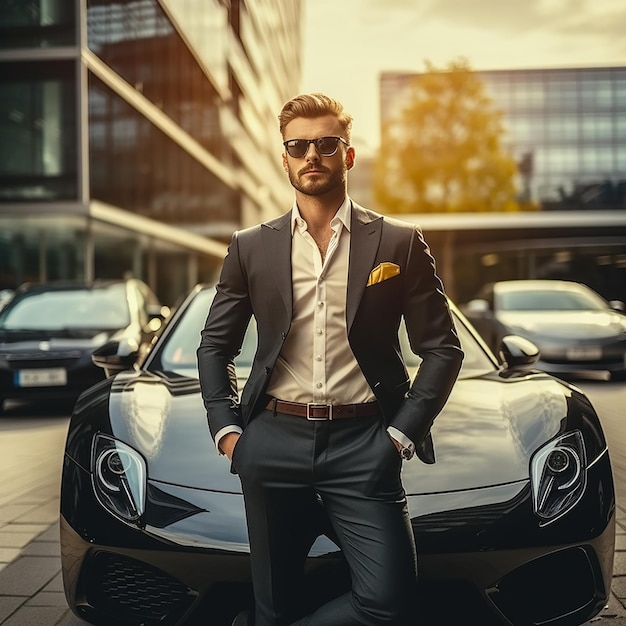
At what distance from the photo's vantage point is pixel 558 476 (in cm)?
283

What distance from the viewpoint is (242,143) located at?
147 feet

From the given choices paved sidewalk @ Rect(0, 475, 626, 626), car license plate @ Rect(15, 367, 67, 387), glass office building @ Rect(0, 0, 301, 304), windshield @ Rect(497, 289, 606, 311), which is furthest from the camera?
glass office building @ Rect(0, 0, 301, 304)

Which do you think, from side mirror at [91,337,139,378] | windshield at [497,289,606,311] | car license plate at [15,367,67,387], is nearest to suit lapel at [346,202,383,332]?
side mirror at [91,337,139,378]

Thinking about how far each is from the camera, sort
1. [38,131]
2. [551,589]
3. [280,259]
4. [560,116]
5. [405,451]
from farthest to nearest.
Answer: [560,116] < [38,131] < [551,589] < [280,259] < [405,451]

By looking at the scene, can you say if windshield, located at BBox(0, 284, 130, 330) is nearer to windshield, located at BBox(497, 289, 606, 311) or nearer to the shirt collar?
windshield, located at BBox(497, 289, 606, 311)

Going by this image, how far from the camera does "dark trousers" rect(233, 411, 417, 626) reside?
212 cm

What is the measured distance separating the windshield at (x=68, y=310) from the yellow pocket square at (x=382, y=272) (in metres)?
7.40

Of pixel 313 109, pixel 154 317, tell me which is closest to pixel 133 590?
pixel 313 109

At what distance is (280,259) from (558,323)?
9187 mm

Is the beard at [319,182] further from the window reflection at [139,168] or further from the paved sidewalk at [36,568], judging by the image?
the window reflection at [139,168]

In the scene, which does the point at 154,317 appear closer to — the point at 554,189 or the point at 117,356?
the point at 117,356

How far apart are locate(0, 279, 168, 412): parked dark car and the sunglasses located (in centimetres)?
596

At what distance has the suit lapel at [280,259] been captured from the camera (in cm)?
224

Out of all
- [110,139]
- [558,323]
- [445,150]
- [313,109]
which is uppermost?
[445,150]
